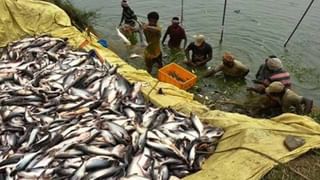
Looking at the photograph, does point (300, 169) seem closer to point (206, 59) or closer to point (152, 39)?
point (152, 39)

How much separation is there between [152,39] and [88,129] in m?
4.24

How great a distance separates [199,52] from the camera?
434 inches

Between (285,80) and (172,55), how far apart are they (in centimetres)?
388

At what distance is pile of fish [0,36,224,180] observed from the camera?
547 centimetres

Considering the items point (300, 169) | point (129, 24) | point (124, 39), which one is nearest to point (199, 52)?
point (124, 39)

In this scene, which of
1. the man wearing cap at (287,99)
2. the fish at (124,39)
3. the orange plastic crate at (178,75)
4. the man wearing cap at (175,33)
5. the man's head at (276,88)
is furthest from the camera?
the fish at (124,39)

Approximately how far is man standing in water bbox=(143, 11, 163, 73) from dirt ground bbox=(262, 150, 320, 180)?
194 inches

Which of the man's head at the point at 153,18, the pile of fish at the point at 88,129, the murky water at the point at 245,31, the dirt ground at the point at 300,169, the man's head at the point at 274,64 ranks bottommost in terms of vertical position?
the murky water at the point at 245,31

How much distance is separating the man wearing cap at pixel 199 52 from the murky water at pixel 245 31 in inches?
10.6

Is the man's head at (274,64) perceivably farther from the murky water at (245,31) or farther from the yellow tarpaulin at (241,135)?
the yellow tarpaulin at (241,135)

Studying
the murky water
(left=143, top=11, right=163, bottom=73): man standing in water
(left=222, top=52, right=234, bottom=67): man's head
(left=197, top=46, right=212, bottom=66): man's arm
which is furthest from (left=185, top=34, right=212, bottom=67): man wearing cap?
(left=143, top=11, right=163, bottom=73): man standing in water

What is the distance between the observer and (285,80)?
892cm

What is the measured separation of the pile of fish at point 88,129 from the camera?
5.47 meters

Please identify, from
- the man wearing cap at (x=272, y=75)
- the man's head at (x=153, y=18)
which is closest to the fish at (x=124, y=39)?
the man's head at (x=153, y=18)
